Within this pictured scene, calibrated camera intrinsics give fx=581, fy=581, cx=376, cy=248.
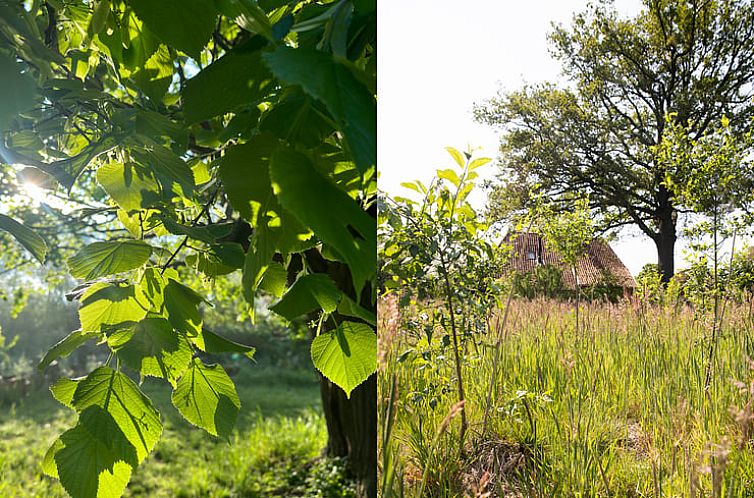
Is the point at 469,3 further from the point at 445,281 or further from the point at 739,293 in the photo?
the point at 739,293

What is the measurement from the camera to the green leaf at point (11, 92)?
0.52 m

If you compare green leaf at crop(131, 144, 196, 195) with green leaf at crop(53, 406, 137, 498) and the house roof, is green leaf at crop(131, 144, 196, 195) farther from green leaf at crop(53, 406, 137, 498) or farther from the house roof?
the house roof

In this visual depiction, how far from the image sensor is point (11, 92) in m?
0.52

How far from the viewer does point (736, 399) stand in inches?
31.7

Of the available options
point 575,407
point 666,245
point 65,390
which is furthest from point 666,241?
point 65,390

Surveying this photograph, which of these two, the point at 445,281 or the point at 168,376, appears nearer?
the point at 168,376

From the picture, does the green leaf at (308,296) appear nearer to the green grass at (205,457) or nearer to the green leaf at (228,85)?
the green leaf at (228,85)

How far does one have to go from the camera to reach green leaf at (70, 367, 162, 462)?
1.49ft

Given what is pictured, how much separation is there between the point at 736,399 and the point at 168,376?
2.47ft

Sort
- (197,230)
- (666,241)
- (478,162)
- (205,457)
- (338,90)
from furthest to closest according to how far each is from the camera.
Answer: (205,457), (478,162), (666,241), (197,230), (338,90)

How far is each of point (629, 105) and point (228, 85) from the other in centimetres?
74

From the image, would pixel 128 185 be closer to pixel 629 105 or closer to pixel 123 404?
pixel 123 404

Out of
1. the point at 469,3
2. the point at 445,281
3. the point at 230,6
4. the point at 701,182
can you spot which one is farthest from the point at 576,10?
the point at 230,6

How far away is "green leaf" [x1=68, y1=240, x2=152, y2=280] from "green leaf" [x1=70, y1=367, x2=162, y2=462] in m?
0.09
